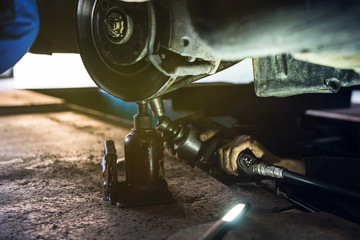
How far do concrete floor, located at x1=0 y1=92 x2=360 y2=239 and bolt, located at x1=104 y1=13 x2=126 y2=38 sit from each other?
0.65 metres

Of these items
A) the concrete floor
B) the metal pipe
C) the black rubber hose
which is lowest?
the concrete floor

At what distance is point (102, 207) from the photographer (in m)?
1.26

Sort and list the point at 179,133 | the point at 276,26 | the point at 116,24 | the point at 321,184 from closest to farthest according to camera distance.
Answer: the point at 276,26, the point at 321,184, the point at 116,24, the point at 179,133

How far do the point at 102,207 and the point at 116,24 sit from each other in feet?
2.22

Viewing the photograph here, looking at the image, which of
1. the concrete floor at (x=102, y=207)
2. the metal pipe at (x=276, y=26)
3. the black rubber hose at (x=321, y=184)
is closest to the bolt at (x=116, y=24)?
the metal pipe at (x=276, y=26)

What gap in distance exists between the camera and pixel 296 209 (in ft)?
4.07

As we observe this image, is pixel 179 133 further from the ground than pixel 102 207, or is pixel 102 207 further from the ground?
pixel 179 133

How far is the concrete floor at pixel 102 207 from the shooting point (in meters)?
1.04

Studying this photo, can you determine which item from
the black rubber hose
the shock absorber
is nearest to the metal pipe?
the black rubber hose

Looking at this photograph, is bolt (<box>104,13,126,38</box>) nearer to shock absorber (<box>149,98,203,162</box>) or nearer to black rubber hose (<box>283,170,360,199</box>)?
shock absorber (<box>149,98,203,162</box>)

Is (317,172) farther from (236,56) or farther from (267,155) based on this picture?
(236,56)

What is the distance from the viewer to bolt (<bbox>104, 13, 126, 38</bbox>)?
1162 mm

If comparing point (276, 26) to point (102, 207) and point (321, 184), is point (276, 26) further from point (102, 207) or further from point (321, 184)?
point (102, 207)

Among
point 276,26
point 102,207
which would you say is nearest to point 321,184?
point 276,26
